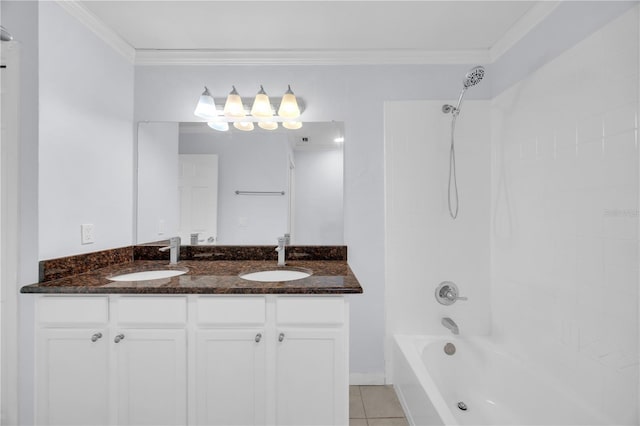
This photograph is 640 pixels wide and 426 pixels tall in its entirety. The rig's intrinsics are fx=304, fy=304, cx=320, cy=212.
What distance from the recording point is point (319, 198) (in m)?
2.08

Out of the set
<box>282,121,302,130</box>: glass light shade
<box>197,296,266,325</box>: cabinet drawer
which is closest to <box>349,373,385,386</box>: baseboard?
<box>197,296,266,325</box>: cabinet drawer

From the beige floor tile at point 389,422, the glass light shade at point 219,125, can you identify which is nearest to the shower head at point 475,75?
the glass light shade at point 219,125

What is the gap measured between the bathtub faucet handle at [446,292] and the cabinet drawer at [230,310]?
1.25m

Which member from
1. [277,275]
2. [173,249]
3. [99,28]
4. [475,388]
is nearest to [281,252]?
[277,275]

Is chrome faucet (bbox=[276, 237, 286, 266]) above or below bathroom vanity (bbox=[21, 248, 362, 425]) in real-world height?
above

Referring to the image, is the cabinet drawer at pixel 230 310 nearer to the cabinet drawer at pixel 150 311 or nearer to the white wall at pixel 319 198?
the cabinet drawer at pixel 150 311

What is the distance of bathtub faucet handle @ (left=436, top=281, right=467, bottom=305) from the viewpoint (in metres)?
2.02

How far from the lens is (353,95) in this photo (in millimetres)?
2076

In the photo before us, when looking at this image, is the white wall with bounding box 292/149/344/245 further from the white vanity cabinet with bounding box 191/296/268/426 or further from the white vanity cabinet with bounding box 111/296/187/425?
the white vanity cabinet with bounding box 111/296/187/425

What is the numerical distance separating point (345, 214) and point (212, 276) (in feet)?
3.09

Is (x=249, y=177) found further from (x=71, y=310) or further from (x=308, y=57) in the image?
(x=71, y=310)

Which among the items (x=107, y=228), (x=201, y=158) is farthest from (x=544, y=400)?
(x=107, y=228)

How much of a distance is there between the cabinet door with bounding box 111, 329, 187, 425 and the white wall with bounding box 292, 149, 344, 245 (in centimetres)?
99

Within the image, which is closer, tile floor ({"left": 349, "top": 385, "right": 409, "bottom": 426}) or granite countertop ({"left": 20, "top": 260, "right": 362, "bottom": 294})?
granite countertop ({"left": 20, "top": 260, "right": 362, "bottom": 294})
